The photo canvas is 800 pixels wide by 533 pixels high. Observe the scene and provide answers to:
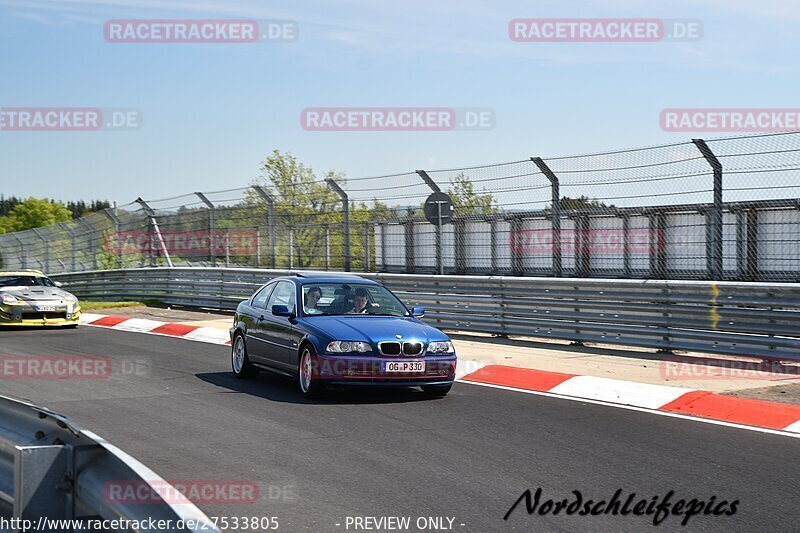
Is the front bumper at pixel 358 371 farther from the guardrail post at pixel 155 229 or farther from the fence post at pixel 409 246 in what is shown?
the guardrail post at pixel 155 229

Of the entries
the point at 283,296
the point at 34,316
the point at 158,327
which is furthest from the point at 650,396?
the point at 34,316

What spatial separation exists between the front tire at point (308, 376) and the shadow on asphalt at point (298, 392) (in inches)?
3.3

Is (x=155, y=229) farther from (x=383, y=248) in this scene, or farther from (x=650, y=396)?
(x=650, y=396)

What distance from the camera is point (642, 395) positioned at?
10016 mm

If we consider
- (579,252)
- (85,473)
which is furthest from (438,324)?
(85,473)

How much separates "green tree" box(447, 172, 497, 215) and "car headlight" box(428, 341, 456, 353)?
5594 millimetres

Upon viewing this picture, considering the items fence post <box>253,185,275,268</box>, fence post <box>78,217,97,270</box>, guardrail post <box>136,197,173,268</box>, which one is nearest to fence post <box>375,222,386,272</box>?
fence post <box>253,185,275,268</box>

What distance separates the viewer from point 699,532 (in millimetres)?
5301

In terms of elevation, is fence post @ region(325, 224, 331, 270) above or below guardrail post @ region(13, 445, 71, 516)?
above

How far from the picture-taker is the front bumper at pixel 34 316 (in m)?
18.6

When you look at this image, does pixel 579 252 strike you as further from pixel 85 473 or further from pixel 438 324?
pixel 85 473

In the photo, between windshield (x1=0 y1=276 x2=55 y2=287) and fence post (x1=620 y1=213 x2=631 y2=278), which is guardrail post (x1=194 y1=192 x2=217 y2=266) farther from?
fence post (x1=620 y1=213 x2=631 y2=278)

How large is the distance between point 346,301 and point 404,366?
1511 mm

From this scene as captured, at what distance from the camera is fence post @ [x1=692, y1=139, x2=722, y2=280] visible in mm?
12477
